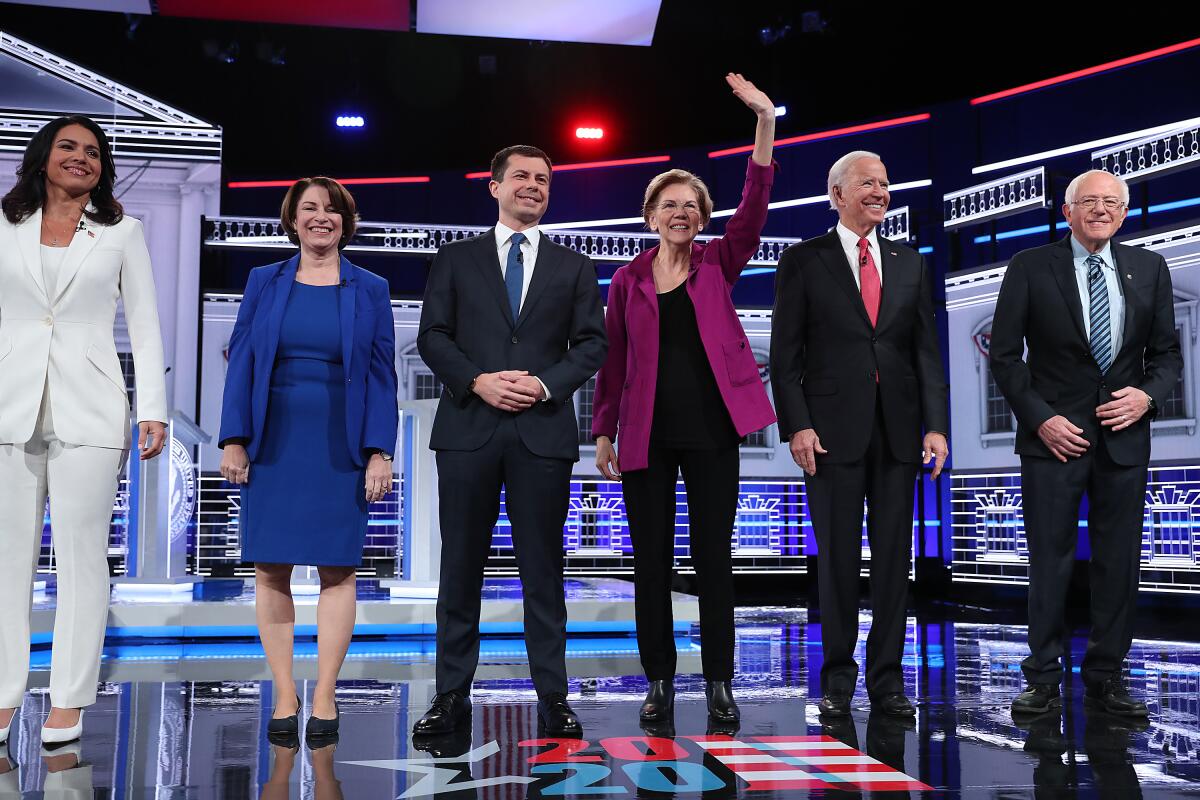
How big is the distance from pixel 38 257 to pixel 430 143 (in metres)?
13.2

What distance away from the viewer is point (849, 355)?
3.40m

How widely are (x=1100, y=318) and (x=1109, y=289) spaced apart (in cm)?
10

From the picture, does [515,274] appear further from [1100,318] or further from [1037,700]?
[1037,700]

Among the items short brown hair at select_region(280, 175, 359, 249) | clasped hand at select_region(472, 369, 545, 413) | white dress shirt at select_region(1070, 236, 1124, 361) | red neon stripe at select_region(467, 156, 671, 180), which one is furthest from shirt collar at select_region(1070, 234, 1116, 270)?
red neon stripe at select_region(467, 156, 671, 180)

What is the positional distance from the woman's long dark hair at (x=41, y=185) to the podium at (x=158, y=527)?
3.38 m

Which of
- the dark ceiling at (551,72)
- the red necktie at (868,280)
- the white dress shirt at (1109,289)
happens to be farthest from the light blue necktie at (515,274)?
the dark ceiling at (551,72)

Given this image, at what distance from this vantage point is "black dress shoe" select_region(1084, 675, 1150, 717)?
3193mm

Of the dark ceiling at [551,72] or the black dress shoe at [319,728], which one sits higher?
the dark ceiling at [551,72]

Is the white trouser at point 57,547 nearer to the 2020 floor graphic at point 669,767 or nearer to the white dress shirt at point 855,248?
the 2020 floor graphic at point 669,767

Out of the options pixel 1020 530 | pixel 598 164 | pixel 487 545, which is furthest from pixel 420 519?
pixel 598 164

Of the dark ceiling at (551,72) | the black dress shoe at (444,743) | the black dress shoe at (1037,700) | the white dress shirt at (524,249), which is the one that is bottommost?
the black dress shoe at (444,743)

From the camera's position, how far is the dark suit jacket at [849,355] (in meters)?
3.37

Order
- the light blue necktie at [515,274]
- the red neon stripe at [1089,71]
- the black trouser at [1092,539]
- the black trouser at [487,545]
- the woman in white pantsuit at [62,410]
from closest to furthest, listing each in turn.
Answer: the woman in white pantsuit at [62,410] → the black trouser at [487,545] → the light blue necktie at [515,274] → the black trouser at [1092,539] → the red neon stripe at [1089,71]

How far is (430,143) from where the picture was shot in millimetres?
15594
